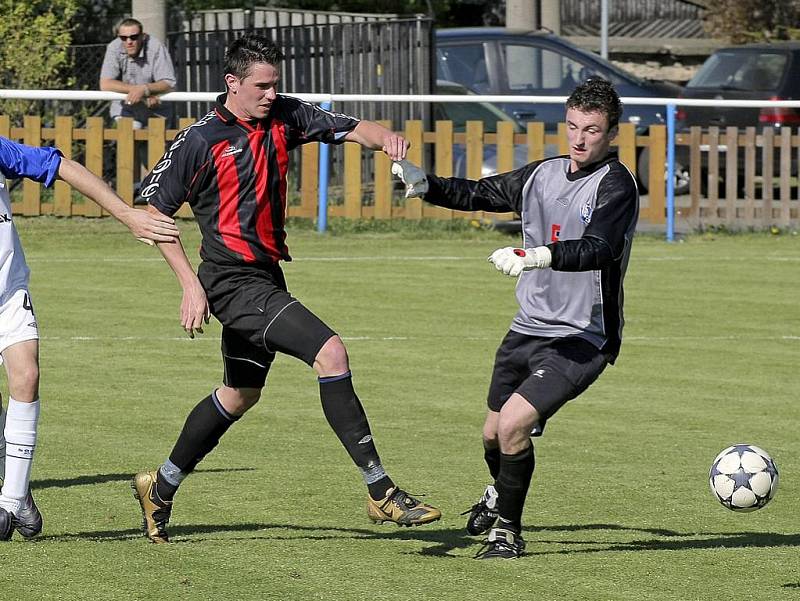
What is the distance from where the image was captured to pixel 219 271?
6.55m

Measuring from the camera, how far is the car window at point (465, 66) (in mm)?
21250

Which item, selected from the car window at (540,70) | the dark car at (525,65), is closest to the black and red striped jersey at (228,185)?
the dark car at (525,65)

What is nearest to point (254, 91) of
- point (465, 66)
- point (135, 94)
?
point (135, 94)

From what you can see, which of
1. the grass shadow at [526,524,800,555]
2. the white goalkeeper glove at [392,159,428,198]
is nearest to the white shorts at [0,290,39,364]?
the white goalkeeper glove at [392,159,428,198]

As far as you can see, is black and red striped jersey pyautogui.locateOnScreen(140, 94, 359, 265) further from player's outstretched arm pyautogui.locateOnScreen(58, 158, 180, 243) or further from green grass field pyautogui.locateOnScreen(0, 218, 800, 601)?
green grass field pyautogui.locateOnScreen(0, 218, 800, 601)

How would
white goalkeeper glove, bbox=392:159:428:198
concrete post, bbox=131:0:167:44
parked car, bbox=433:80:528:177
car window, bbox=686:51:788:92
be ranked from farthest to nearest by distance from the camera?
car window, bbox=686:51:788:92, concrete post, bbox=131:0:167:44, parked car, bbox=433:80:528:177, white goalkeeper glove, bbox=392:159:428:198

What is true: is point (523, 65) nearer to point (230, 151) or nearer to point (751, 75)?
point (751, 75)

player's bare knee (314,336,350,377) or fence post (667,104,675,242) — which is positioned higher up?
fence post (667,104,675,242)

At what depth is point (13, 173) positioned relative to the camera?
6.23m

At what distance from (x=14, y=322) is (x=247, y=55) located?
53.7 inches

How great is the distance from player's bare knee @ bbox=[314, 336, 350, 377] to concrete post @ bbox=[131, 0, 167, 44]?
1396 cm

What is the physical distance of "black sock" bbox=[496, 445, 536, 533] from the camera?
6.34 m

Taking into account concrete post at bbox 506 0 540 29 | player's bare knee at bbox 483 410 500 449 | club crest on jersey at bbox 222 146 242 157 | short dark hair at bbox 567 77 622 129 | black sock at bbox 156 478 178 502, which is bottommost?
black sock at bbox 156 478 178 502

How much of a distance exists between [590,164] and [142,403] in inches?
167
